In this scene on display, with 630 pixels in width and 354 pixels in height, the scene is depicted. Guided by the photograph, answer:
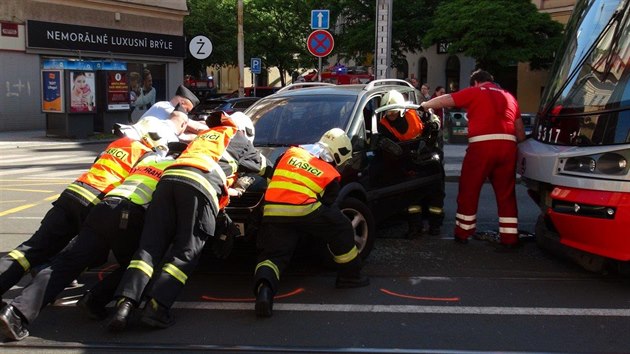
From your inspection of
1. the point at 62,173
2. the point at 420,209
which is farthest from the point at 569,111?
the point at 62,173

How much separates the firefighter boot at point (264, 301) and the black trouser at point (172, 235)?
0.52 meters

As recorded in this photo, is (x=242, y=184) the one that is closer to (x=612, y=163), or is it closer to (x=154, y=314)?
(x=154, y=314)

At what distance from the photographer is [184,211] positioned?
15.1 ft

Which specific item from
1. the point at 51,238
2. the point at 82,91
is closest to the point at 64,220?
the point at 51,238

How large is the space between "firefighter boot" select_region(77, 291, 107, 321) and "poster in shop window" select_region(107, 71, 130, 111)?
55.2ft

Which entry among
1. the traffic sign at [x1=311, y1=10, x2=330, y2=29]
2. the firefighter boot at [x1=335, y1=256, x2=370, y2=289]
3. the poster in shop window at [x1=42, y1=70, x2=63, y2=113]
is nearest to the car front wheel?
the firefighter boot at [x1=335, y1=256, x2=370, y2=289]

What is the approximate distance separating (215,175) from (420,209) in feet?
10.3

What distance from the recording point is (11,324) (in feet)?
13.9

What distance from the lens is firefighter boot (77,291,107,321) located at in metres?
A: 4.68

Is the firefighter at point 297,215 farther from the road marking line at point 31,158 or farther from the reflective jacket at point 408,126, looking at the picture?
the road marking line at point 31,158

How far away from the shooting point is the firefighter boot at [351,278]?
5.38 metres

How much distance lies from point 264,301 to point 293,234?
2.09ft

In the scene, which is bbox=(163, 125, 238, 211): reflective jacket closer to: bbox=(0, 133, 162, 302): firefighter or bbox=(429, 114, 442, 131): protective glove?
bbox=(0, 133, 162, 302): firefighter

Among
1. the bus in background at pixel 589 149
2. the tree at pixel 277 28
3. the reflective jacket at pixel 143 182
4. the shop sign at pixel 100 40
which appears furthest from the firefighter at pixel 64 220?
the tree at pixel 277 28
